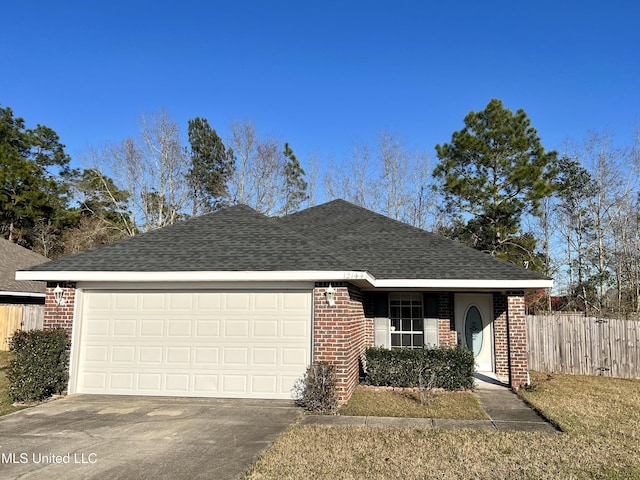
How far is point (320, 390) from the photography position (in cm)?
788

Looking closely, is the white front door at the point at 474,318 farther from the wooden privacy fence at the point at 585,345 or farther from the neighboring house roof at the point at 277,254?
the wooden privacy fence at the point at 585,345

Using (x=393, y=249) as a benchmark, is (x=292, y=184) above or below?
above

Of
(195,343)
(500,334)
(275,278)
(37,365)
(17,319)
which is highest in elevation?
(275,278)

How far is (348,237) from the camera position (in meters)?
13.1

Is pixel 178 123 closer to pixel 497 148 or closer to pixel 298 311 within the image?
pixel 497 148

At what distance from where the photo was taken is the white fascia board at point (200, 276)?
8336 millimetres

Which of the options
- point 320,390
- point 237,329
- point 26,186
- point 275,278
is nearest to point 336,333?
point 320,390

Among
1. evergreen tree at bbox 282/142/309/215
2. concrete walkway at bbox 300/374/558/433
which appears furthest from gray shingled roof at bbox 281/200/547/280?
evergreen tree at bbox 282/142/309/215

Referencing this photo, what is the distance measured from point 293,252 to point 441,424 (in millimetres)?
4262

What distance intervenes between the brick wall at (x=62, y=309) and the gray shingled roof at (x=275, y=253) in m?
0.44

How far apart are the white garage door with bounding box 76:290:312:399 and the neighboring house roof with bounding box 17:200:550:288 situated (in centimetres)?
69

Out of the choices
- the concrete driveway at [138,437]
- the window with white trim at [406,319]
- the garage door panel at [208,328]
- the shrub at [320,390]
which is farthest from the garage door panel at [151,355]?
the window with white trim at [406,319]

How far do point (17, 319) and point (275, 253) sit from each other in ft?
49.2

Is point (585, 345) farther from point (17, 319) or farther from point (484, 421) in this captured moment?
point (17, 319)
